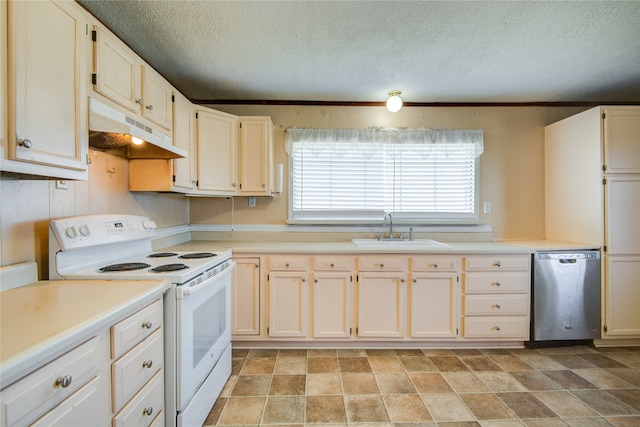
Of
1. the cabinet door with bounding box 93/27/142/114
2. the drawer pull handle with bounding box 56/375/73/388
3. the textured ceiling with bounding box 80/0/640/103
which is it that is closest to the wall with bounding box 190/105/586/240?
the textured ceiling with bounding box 80/0/640/103

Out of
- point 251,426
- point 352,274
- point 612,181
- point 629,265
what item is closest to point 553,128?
point 612,181

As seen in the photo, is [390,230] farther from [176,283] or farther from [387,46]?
[176,283]

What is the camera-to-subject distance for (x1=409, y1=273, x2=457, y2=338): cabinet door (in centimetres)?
231

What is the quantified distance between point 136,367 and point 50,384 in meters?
0.40

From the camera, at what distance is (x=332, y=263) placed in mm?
2305

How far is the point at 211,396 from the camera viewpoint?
1648mm

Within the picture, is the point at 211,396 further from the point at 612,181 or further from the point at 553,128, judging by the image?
the point at 553,128

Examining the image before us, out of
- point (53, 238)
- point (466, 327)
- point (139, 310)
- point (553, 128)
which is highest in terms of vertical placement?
point (553, 128)

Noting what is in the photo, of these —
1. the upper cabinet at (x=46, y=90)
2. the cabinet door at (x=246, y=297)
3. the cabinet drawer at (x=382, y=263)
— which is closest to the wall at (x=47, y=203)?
the upper cabinet at (x=46, y=90)

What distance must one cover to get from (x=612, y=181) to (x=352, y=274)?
2.36 m

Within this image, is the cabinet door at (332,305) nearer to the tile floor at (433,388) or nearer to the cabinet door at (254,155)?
the tile floor at (433,388)

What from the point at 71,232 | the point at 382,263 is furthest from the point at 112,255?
the point at 382,263

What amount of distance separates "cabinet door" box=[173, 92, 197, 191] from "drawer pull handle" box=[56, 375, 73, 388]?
4.62 feet

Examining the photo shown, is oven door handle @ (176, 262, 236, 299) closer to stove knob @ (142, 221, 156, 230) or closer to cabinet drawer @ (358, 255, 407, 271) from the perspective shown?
stove knob @ (142, 221, 156, 230)
